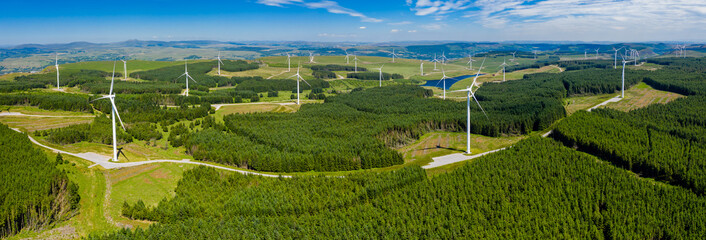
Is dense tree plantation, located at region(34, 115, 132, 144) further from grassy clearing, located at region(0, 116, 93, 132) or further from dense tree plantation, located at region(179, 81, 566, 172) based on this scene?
dense tree plantation, located at region(179, 81, 566, 172)

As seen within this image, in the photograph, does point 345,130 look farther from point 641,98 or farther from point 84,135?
point 641,98

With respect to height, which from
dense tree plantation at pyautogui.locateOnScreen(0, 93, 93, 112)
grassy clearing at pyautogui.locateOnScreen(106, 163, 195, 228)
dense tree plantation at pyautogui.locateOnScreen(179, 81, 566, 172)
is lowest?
grassy clearing at pyautogui.locateOnScreen(106, 163, 195, 228)

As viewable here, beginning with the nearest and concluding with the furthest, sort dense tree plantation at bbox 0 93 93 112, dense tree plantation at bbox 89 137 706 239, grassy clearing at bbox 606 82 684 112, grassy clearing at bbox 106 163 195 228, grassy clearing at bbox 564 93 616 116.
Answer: dense tree plantation at bbox 89 137 706 239
grassy clearing at bbox 106 163 195 228
dense tree plantation at bbox 0 93 93 112
grassy clearing at bbox 606 82 684 112
grassy clearing at bbox 564 93 616 116

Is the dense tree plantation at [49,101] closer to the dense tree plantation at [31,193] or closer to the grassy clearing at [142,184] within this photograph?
the dense tree plantation at [31,193]

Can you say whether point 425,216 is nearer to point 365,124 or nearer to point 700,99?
point 365,124

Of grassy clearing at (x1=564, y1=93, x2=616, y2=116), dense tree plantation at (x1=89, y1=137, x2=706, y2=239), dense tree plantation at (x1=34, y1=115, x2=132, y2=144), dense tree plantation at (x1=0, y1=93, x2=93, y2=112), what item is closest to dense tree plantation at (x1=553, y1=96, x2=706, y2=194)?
dense tree plantation at (x1=89, y1=137, x2=706, y2=239)

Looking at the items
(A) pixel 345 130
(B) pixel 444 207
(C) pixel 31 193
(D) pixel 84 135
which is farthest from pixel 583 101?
(C) pixel 31 193

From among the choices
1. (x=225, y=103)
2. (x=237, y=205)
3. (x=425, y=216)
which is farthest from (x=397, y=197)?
(x=225, y=103)
